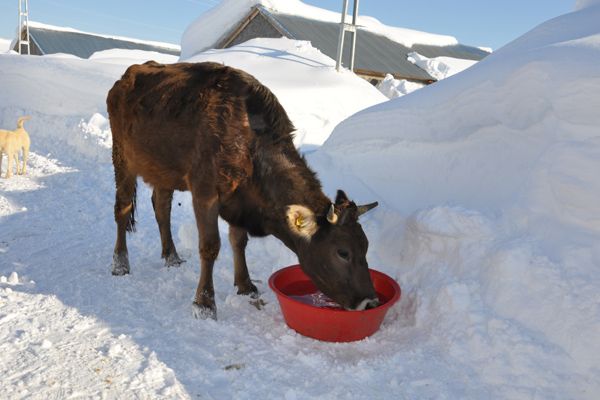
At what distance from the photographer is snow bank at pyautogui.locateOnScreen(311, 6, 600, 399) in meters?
3.23

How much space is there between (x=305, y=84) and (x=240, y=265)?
9.18m

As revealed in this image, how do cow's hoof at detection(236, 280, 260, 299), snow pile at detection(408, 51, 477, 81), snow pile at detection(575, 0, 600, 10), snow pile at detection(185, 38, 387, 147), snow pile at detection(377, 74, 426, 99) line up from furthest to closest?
snow pile at detection(408, 51, 477, 81)
snow pile at detection(377, 74, 426, 99)
snow pile at detection(185, 38, 387, 147)
snow pile at detection(575, 0, 600, 10)
cow's hoof at detection(236, 280, 260, 299)

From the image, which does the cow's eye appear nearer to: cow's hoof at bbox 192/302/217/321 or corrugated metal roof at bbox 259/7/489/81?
cow's hoof at bbox 192/302/217/321

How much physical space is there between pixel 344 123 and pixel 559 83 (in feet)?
11.6

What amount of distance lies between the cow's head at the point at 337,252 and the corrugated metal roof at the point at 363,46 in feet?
57.4

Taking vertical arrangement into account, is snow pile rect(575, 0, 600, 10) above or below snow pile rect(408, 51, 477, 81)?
above

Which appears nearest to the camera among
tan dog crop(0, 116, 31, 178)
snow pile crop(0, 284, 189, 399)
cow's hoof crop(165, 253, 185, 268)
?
snow pile crop(0, 284, 189, 399)

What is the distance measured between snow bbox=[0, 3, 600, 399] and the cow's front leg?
0.19m

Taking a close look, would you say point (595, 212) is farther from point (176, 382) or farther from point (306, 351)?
point (176, 382)

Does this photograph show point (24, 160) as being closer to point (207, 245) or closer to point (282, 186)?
point (207, 245)

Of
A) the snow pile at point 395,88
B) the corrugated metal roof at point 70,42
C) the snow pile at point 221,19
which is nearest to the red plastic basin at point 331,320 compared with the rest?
the snow pile at point 395,88

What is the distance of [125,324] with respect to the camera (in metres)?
3.89

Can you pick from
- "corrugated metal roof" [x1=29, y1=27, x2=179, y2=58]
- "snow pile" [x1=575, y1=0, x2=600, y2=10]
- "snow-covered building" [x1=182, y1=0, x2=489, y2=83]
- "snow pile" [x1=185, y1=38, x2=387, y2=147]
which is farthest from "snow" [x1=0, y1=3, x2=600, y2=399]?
"corrugated metal roof" [x1=29, y1=27, x2=179, y2=58]

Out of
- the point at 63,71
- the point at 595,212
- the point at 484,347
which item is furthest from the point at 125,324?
the point at 63,71
